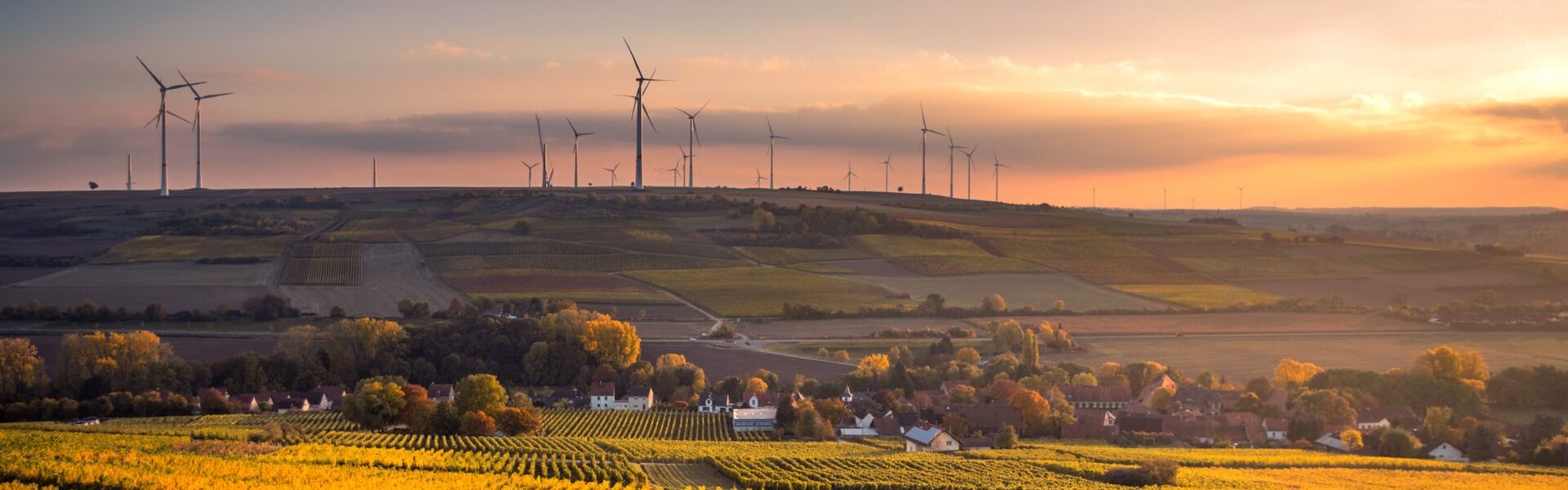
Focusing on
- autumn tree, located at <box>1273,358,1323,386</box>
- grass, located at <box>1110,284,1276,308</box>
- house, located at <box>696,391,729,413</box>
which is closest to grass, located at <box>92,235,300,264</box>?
house, located at <box>696,391,729,413</box>

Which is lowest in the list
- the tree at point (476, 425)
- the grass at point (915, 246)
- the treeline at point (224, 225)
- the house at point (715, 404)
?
the house at point (715, 404)

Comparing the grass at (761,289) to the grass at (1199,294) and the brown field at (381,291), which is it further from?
the grass at (1199,294)

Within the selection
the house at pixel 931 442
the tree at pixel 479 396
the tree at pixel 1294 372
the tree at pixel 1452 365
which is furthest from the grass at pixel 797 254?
the tree at pixel 479 396

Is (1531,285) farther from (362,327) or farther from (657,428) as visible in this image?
(362,327)

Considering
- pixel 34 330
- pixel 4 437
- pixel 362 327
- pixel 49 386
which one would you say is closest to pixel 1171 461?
pixel 4 437

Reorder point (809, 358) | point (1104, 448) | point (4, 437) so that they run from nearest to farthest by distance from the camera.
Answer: point (4, 437) < point (1104, 448) < point (809, 358)

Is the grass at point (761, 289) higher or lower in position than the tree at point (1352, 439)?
higher

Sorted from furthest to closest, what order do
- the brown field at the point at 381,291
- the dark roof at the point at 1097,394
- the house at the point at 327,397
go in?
the brown field at the point at 381,291, the dark roof at the point at 1097,394, the house at the point at 327,397

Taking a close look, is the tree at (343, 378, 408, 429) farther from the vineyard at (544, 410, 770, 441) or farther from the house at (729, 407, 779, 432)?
the house at (729, 407, 779, 432)
